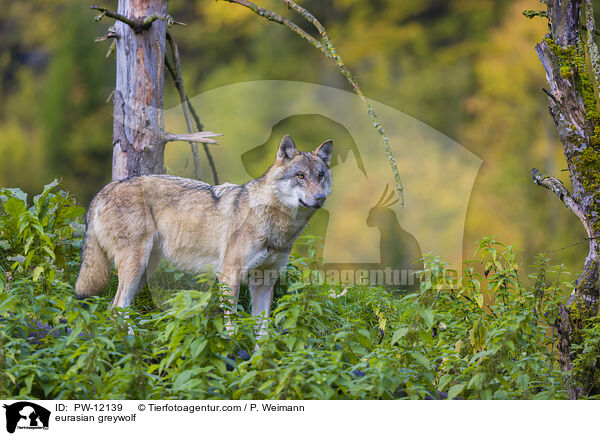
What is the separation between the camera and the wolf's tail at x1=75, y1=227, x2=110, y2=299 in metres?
4.76

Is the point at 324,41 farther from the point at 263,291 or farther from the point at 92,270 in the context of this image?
the point at 92,270

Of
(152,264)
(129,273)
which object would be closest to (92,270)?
(129,273)

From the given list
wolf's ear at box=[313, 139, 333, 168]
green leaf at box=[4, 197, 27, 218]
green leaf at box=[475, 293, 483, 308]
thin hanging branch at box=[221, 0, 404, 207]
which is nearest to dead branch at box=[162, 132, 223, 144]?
wolf's ear at box=[313, 139, 333, 168]

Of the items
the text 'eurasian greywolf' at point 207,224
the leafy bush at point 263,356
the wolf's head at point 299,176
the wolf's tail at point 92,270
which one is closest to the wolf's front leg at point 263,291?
the text 'eurasian greywolf' at point 207,224

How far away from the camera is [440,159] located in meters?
9.74

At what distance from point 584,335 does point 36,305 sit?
3.45m

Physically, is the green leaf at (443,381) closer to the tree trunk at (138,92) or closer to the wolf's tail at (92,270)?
the wolf's tail at (92,270)

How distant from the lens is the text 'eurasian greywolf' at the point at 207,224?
15.0ft

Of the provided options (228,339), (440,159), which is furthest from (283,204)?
(440,159)

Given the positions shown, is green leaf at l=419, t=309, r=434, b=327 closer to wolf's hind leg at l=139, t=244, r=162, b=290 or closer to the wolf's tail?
wolf's hind leg at l=139, t=244, r=162, b=290

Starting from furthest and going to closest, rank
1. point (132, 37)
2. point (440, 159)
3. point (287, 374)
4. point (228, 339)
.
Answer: point (440, 159) → point (132, 37) → point (228, 339) → point (287, 374)

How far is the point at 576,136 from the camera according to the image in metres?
3.98

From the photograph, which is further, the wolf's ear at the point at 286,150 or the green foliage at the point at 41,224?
the green foliage at the point at 41,224
